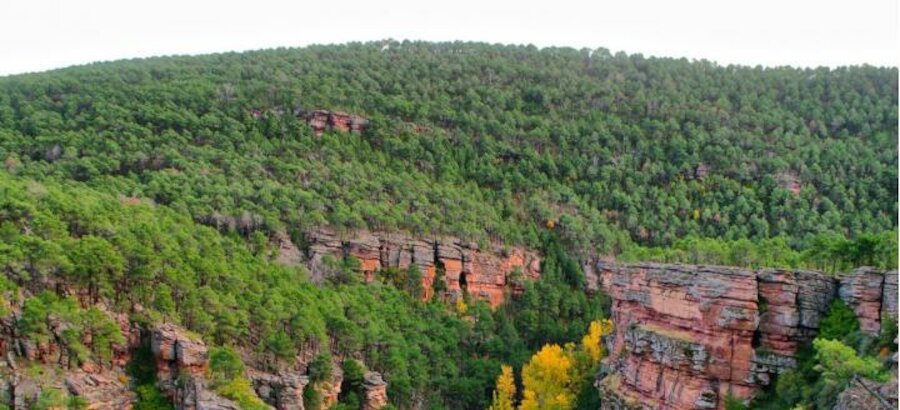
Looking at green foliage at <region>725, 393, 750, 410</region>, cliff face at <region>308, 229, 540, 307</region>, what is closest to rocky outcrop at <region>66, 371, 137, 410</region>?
cliff face at <region>308, 229, 540, 307</region>

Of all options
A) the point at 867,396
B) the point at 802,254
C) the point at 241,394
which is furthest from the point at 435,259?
the point at 867,396

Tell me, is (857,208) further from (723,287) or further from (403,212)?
(723,287)

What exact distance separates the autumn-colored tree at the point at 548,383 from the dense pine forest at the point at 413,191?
26cm

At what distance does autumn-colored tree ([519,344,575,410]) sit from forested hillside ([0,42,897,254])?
24.1 meters

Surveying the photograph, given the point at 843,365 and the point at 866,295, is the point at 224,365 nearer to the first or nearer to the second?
the point at 843,365

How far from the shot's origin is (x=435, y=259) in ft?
282

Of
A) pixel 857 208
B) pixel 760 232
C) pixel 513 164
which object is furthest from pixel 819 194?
pixel 513 164

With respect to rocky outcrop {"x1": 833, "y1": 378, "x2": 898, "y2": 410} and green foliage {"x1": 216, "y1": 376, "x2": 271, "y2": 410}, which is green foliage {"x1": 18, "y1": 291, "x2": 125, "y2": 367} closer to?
green foliage {"x1": 216, "y1": 376, "x2": 271, "y2": 410}

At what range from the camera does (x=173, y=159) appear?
8488 cm

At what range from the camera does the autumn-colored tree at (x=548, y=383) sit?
64.1m

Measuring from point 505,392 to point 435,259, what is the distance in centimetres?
1971

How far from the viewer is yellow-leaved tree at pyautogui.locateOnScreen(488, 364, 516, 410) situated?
6889 centimetres

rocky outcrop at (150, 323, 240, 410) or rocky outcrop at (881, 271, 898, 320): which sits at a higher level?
rocky outcrop at (881, 271, 898, 320)

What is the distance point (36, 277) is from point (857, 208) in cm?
8543
